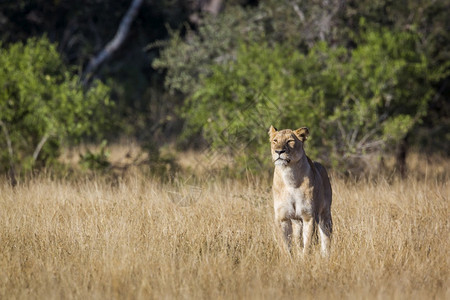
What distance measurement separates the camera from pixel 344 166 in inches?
473

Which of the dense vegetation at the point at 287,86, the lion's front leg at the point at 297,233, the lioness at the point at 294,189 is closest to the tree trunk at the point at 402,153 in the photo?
the dense vegetation at the point at 287,86

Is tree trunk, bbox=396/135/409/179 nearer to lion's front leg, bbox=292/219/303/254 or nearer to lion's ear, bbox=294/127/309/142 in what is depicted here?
lion's front leg, bbox=292/219/303/254

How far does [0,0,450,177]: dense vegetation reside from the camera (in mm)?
11758

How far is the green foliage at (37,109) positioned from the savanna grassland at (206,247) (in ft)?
9.64

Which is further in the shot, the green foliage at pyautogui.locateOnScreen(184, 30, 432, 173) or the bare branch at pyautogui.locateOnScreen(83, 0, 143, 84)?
the bare branch at pyautogui.locateOnScreen(83, 0, 143, 84)

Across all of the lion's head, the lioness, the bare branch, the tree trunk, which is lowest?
the tree trunk

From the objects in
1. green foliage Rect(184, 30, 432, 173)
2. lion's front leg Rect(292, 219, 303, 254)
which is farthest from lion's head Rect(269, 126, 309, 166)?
green foliage Rect(184, 30, 432, 173)

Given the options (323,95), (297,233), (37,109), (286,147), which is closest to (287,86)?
(323,95)

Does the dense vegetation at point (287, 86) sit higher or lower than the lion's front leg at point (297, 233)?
higher

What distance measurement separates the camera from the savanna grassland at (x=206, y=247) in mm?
5105

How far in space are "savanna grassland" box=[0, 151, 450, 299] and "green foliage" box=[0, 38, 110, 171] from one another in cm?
294

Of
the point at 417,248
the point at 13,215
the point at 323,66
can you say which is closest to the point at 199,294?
the point at 417,248

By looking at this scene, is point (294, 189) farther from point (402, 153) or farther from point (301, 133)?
point (402, 153)

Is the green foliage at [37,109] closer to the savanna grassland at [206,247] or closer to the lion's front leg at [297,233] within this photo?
the savanna grassland at [206,247]
